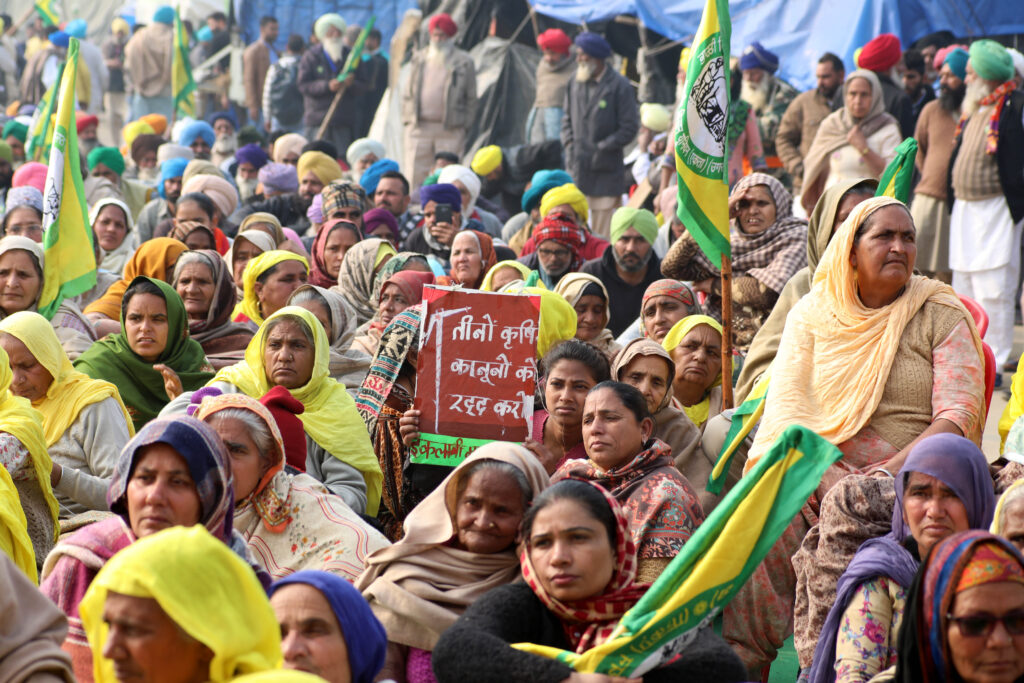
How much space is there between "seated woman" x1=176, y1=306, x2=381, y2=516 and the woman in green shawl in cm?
61

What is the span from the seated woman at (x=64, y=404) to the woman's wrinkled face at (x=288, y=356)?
2.07 ft

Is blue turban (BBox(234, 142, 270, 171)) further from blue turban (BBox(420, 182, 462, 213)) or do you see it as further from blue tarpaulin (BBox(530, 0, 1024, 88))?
blue tarpaulin (BBox(530, 0, 1024, 88))

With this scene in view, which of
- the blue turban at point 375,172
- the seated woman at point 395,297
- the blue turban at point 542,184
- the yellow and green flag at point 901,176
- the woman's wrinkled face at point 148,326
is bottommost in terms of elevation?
the woman's wrinkled face at point 148,326

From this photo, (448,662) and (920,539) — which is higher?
(920,539)

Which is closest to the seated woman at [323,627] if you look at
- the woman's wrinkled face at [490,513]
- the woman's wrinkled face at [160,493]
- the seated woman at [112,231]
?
the woman's wrinkled face at [160,493]

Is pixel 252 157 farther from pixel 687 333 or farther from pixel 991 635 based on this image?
pixel 991 635

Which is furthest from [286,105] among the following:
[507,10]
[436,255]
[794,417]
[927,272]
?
[794,417]

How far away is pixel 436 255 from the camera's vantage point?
9227mm

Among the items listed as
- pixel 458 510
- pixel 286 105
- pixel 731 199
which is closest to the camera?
pixel 458 510

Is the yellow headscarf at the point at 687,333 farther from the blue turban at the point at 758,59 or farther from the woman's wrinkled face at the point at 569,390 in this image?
the blue turban at the point at 758,59

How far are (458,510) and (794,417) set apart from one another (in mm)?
1410

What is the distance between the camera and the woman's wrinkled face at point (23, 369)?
5.16 m

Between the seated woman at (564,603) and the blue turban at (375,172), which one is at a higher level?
the blue turban at (375,172)

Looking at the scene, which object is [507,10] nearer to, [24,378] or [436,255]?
[436,255]
